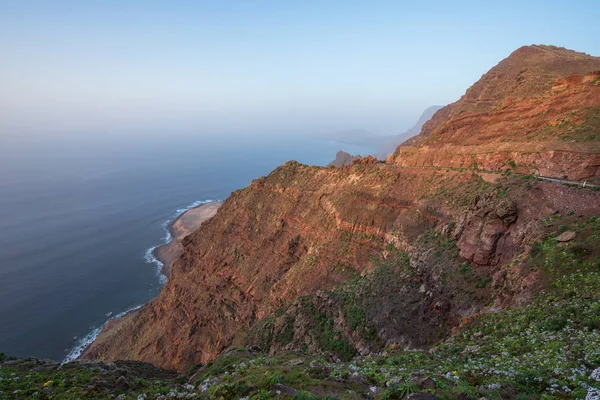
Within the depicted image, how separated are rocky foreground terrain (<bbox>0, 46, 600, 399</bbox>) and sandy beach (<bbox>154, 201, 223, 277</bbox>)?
1134 inches

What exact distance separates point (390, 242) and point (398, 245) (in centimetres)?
140

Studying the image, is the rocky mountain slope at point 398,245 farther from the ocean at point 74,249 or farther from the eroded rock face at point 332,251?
the ocean at point 74,249

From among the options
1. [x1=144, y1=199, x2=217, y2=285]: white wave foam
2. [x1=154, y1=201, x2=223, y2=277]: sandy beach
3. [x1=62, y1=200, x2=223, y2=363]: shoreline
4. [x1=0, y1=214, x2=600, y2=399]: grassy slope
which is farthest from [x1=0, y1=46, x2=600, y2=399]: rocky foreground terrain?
[x1=154, y1=201, x2=223, y2=277]: sandy beach

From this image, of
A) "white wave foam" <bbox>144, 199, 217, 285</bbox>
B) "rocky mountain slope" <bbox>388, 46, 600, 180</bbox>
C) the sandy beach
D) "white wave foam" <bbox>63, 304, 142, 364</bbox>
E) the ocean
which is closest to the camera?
"rocky mountain slope" <bbox>388, 46, 600, 180</bbox>

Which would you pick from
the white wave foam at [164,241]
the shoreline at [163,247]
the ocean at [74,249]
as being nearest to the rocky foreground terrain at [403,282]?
the shoreline at [163,247]

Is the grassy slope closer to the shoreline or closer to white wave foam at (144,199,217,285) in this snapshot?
the shoreline

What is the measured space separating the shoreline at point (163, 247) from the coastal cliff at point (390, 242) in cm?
295

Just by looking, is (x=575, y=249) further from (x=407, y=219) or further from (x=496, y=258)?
(x=407, y=219)

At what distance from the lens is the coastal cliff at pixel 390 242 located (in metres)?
21.2

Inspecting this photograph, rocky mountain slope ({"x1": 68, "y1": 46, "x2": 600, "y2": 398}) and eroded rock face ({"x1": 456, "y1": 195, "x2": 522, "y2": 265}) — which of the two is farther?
eroded rock face ({"x1": 456, "y1": 195, "x2": 522, "y2": 265})

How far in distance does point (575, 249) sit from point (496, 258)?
16.6 feet

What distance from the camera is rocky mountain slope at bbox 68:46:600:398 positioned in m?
20.2

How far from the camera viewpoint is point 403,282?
1009 inches

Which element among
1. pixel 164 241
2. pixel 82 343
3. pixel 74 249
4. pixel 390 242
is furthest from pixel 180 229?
pixel 390 242
